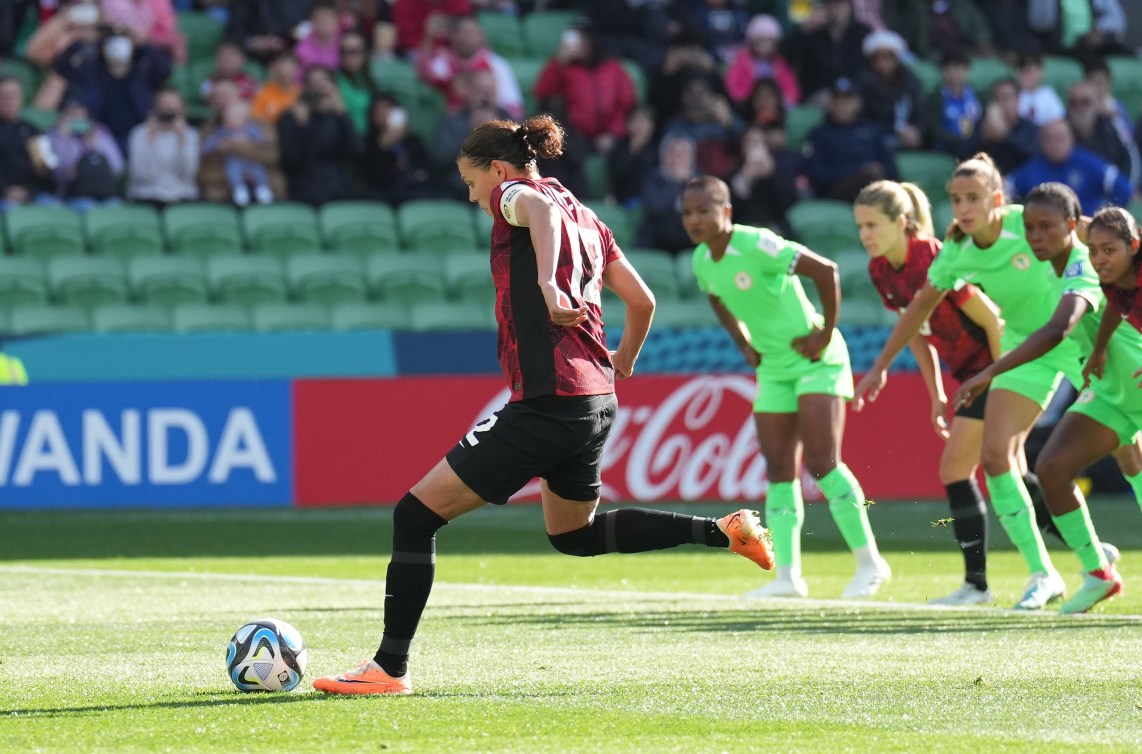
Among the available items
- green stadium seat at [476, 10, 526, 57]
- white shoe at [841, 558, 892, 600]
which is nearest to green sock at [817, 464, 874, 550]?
white shoe at [841, 558, 892, 600]

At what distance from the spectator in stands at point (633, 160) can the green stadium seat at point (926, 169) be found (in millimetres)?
2747

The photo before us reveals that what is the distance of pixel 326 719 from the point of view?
5.61 m

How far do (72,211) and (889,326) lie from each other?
7.20 m

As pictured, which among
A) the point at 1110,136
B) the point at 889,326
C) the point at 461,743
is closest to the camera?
the point at 461,743

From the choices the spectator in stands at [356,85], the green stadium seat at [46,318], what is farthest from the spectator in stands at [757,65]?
the green stadium seat at [46,318]

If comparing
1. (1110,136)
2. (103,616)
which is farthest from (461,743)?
(1110,136)

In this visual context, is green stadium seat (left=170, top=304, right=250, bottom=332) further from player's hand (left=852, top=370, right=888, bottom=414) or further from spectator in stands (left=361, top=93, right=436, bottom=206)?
player's hand (left=852, top=370, right=888, bottom=414)

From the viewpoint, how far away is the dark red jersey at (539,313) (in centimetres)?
608

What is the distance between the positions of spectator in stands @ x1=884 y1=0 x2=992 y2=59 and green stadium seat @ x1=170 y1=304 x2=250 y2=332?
9.01m

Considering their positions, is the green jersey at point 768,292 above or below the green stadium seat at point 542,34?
above

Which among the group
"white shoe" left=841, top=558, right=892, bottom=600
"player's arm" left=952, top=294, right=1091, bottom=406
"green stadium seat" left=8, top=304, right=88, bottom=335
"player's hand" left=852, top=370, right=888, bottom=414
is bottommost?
"green stadium seat" left=8, top=304, right=88, bottom=335

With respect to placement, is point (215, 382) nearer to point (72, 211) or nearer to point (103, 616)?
point (72, 211)

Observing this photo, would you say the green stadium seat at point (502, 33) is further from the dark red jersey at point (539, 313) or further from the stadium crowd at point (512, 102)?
the dark red jersey at point (539, 313)

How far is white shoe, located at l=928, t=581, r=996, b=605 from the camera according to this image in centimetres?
928
